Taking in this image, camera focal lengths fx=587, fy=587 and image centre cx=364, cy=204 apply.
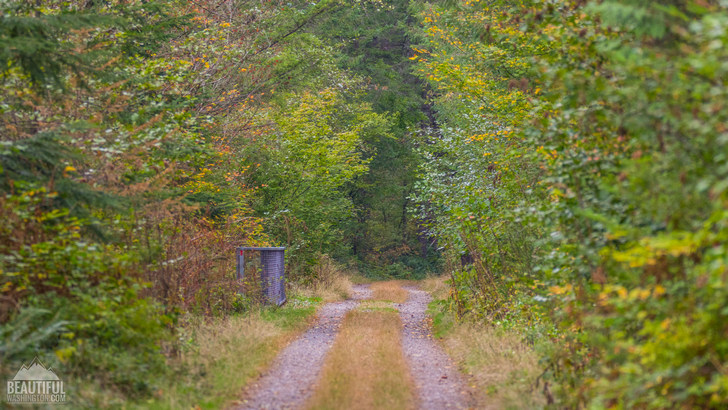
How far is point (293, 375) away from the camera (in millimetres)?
8508

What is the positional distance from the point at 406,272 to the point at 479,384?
30.5 m

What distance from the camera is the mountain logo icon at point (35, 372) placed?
5.71 metres

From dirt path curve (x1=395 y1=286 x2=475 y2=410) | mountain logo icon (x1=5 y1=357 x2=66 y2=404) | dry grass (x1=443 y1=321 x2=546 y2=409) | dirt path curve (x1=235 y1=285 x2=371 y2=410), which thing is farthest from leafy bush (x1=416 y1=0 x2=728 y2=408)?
mountain logo icon (x1=5 y1=357 x2=66 y2=404)

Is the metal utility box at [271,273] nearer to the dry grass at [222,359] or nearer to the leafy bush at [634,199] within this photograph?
the dry grass at [222,359]

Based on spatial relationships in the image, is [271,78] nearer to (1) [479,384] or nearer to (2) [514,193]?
(2) [514,193]

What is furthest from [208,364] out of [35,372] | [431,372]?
[431,372]

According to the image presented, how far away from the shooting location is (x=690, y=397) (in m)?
4.22

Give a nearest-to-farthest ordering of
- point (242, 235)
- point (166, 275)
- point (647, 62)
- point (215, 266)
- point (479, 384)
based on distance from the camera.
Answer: point (647, 62), point (479, 384), point (166, 275), point (215, 266), point (242, 235)

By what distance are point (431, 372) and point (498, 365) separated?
50.1 inches

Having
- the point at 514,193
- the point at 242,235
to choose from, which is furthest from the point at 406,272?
the point at 514,193

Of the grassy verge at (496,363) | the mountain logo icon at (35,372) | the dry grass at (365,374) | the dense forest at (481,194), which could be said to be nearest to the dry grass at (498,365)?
the grassy verge at (496,363)

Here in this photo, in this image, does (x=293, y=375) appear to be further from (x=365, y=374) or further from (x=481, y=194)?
(x=481, y=194)

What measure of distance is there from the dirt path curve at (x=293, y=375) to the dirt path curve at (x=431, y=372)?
1487 millimetres

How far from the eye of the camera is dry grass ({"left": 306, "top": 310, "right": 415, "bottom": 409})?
6819 millimetres
